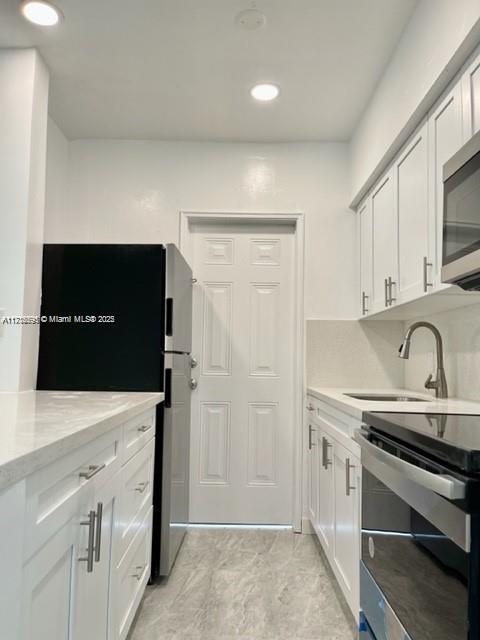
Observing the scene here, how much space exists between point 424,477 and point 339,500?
1.18 metres

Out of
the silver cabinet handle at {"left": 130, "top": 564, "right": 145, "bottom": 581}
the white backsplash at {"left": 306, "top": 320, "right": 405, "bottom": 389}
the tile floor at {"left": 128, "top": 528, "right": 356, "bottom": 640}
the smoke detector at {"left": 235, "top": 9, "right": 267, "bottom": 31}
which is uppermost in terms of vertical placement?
the smoke detector at {"left": 235, "top": 9, "right": 267, "bottom": 31}

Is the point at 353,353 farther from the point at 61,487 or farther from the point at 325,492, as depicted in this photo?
the point at 61,487

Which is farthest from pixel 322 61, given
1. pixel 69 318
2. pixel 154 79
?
pixel 69 318

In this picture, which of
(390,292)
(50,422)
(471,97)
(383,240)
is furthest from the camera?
(383,240)

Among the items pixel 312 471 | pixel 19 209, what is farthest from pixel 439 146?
pixel 312 471

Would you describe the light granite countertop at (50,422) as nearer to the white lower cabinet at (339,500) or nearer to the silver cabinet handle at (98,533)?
the silver cabinet handle at (98,533)

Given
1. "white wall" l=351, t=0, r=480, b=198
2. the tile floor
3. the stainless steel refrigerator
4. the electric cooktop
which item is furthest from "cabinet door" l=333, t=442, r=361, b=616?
"white wall" l=351, t=0, r=480, b=198

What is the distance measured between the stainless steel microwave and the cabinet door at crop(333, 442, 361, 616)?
77 centimetres

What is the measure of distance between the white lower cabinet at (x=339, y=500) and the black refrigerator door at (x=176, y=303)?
84 centimetres

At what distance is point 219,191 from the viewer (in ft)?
10.2

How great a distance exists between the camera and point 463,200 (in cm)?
138

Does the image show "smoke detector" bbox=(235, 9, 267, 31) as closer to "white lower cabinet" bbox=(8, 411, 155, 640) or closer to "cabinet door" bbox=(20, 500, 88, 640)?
"white lower cabinet" bbox=(8, 411, 155, 640)

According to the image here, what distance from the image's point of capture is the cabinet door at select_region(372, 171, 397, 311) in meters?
2.34

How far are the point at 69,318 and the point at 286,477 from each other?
1746 mm
